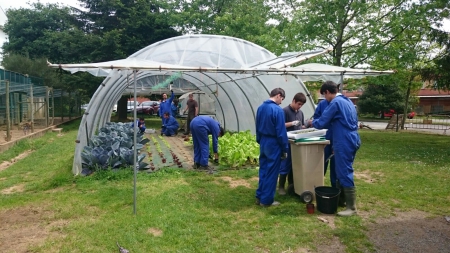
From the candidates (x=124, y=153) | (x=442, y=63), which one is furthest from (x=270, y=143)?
(x=442, y=63)

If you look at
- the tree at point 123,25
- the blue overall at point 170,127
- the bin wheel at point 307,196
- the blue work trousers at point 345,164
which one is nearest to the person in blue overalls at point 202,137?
the bin wheel at point 307,196

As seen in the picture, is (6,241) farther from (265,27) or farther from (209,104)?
(265,27)

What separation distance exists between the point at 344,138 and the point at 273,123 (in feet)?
3.48

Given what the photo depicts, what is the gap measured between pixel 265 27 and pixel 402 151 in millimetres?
10872

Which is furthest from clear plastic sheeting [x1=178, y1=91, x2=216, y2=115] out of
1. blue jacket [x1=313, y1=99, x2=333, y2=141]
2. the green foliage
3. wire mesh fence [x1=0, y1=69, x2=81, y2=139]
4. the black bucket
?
the green foliage

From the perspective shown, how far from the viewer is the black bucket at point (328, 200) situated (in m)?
5.01

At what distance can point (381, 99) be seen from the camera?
107 feet

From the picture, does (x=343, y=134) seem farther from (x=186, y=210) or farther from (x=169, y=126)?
(x=169, y=126)

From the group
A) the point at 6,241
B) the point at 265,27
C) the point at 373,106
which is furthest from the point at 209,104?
the point at 373,106

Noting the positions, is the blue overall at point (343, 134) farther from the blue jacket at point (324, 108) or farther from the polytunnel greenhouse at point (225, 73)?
the polytunnel greenhouse at point (225, 73)

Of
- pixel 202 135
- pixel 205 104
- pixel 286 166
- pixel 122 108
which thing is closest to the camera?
pixel 286 166

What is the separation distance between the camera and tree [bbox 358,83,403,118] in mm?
31969

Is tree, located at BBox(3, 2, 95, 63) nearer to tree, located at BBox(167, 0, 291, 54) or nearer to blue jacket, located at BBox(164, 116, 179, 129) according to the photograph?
tree, located at BBox(167, 0, 291, 54)

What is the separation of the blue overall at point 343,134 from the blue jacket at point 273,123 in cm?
58
